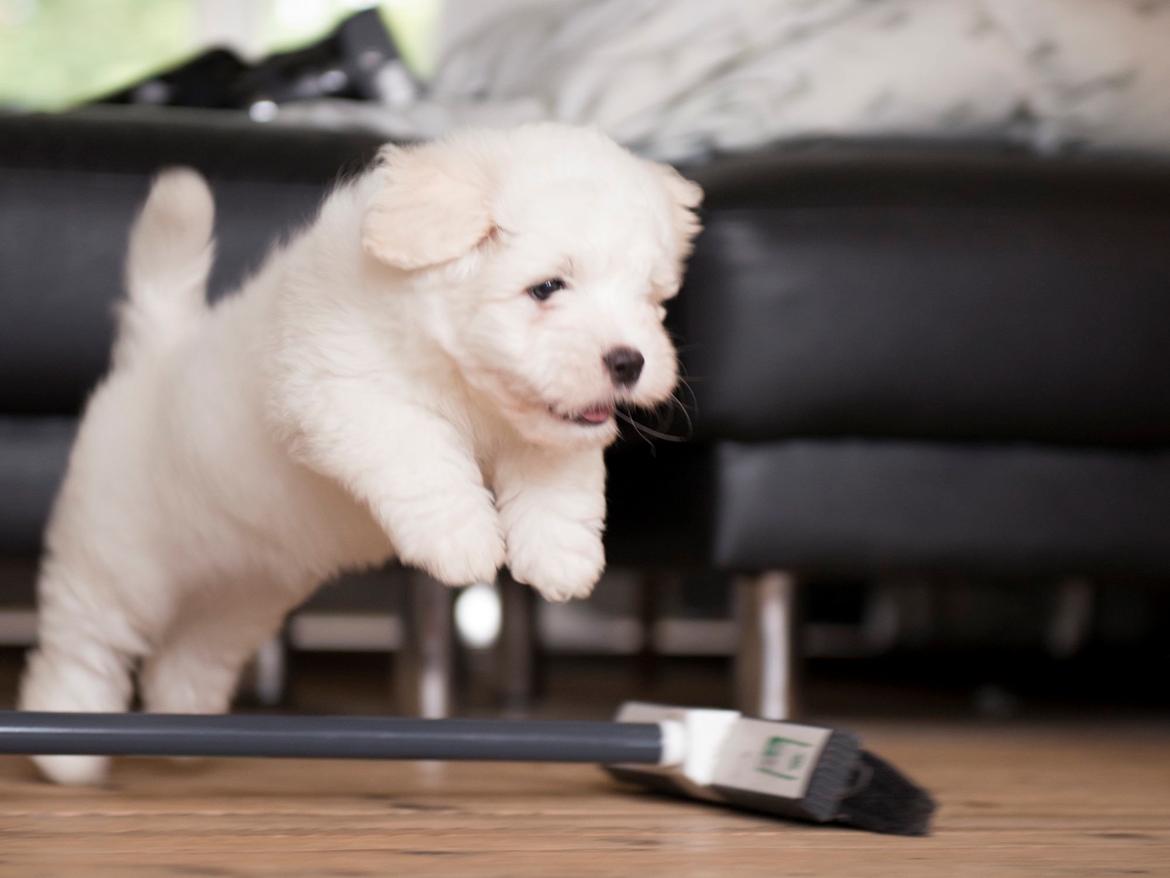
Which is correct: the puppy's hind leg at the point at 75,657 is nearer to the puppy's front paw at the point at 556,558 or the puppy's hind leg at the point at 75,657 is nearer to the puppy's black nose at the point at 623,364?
the puppy's front paw at the point at 556,558

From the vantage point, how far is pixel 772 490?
1.59 metres

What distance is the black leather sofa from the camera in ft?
5.16

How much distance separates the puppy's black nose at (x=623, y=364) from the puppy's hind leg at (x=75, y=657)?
1.98 feet

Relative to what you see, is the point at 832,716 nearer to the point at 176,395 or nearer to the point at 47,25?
the point at 176,395

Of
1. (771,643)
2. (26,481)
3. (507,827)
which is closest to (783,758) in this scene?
(507,827)

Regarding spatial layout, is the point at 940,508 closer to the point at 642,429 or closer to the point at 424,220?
the point at 642,429

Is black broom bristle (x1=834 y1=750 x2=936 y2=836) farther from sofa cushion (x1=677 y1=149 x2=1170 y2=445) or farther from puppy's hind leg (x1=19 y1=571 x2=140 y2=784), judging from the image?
puppy's hind leg (x1=19 y1=571 x2=140 y2=784)

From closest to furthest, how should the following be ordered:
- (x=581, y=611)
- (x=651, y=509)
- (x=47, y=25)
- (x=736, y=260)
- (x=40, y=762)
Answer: (x=40, y=762), (x=736, y=260), (x=651, y=509), (x=581, y=611), (x=47, y=25)

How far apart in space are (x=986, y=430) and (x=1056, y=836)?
0.59m

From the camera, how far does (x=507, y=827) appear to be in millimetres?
1118

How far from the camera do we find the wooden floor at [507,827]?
3.22 feet

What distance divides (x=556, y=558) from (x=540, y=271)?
200 millimetres

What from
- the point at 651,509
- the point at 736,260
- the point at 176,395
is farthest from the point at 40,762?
the point at 736,260

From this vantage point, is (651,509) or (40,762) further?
(651,509)
